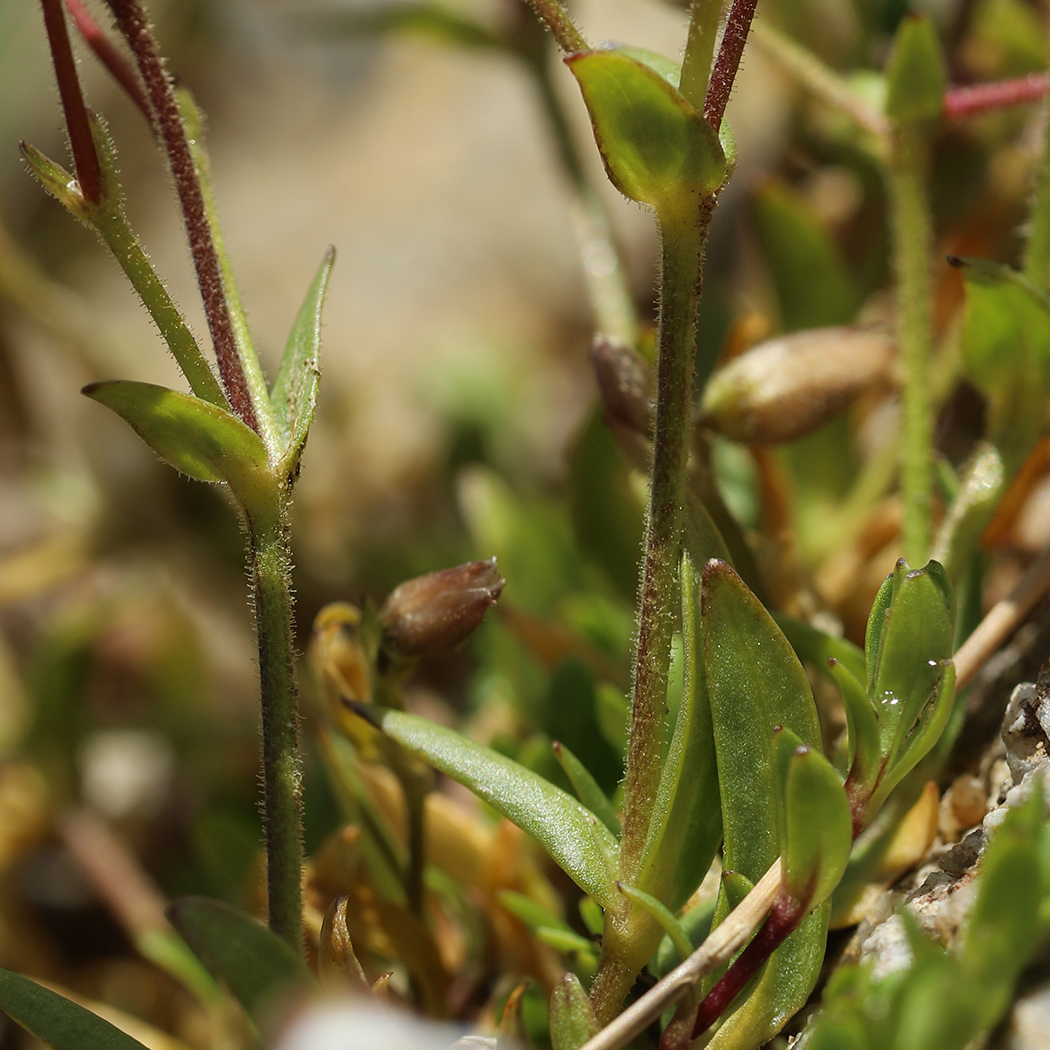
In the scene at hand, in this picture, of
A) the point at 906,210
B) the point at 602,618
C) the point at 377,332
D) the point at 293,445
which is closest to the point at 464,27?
the point at 906,210

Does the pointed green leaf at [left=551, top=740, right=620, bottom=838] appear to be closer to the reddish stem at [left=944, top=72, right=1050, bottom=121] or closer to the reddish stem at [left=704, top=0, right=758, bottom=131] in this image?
the reddish stem at [left=704, top=0, right=758, bottom=131]

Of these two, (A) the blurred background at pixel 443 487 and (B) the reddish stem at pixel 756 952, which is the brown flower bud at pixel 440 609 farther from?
(B) the reddish stem at pixel 756 952

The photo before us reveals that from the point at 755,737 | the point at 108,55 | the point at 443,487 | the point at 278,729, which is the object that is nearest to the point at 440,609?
the point at 278,729

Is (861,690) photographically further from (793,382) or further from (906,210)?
(906,210)

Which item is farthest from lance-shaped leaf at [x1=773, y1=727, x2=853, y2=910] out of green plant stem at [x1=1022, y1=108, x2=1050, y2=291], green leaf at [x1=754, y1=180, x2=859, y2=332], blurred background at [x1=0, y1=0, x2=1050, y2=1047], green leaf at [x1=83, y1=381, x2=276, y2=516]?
green leaf at [x1=754, y1=180, x2=859, y2=332]

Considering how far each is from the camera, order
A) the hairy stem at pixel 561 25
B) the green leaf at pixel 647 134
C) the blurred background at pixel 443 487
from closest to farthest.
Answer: the green leaf at pixel 647 134 < the hairy stem at pixel 561 25 < the blurred background at pixel 443 487

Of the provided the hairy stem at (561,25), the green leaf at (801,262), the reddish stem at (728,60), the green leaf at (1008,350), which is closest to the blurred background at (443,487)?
the green leaf at (801,262)

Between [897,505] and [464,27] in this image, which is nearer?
[897,505]
